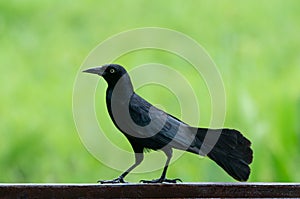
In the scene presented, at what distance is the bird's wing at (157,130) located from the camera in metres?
1.06

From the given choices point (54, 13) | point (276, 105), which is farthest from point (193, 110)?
point (54, 13)

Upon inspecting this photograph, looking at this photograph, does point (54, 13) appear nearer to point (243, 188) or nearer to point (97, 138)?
point (97, 138)

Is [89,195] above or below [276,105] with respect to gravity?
above

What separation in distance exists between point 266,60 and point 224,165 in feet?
4.52

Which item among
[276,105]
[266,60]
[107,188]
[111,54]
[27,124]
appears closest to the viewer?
[107,188]

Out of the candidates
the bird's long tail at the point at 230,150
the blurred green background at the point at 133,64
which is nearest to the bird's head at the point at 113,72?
the bird's long tail at the point at 230,150

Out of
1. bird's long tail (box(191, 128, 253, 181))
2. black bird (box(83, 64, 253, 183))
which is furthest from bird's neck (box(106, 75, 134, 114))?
bird's long tail (box(191, 128, 253, 181))

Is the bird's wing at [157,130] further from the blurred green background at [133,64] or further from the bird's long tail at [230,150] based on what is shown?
the blurred green background at [133,64]

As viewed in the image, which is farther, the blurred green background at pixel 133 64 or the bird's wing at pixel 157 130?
the blurred green background at pixel 133 64

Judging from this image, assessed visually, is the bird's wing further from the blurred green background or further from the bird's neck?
the blurred green background

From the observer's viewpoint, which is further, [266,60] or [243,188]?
[266,60]

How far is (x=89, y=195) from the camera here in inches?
38.5

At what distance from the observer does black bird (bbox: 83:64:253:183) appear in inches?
41.0

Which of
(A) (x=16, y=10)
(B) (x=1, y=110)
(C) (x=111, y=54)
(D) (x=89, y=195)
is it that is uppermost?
(D) (x=89, y=195)
